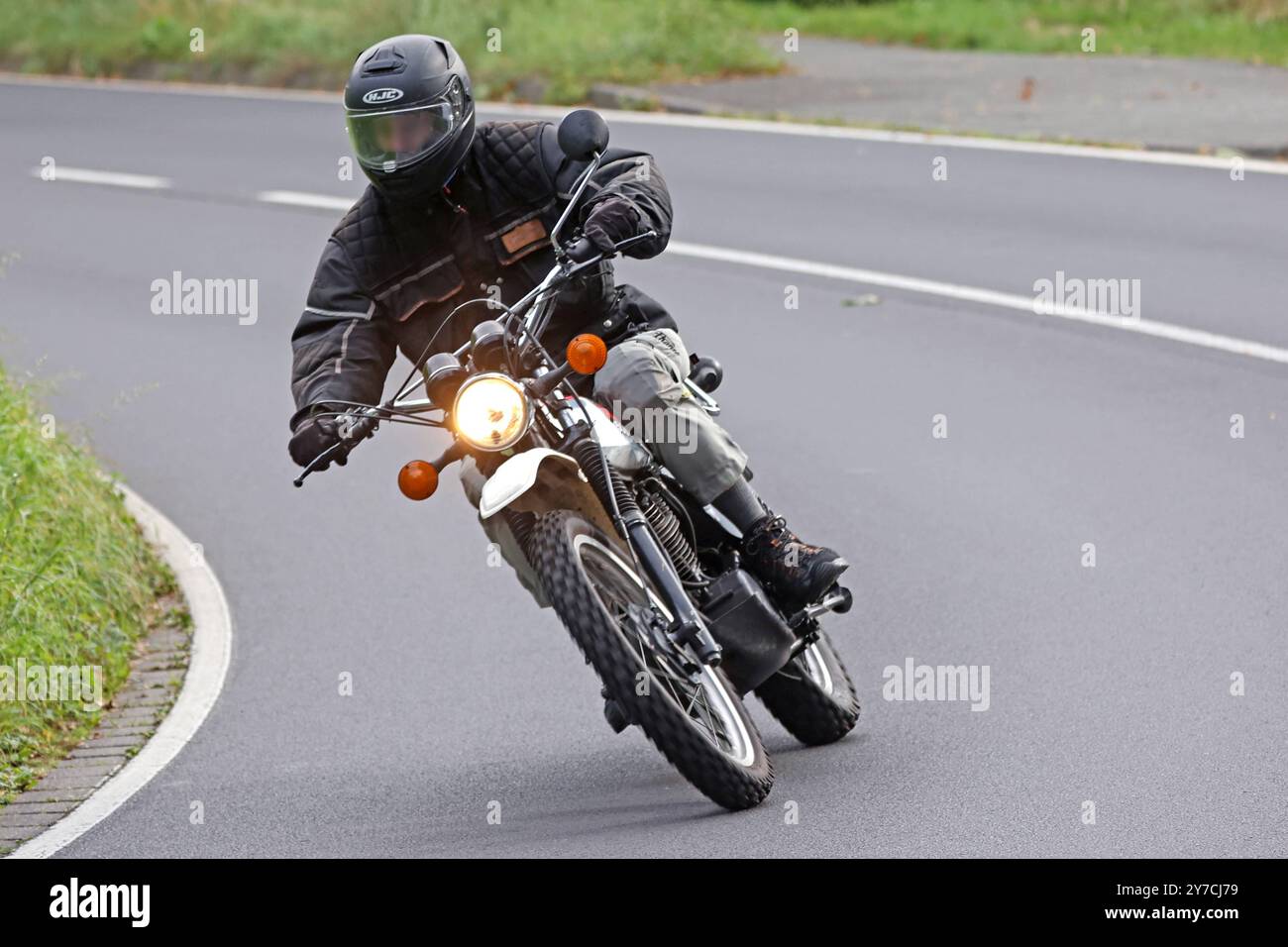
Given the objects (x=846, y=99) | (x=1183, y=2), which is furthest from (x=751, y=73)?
(x=1183, y=2)

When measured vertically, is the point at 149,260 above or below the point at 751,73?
below

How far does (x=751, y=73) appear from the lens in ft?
77.1

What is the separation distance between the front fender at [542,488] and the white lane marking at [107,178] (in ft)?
46.3

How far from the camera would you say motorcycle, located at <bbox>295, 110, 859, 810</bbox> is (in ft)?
19.5

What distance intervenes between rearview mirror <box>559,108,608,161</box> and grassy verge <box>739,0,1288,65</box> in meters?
17.1

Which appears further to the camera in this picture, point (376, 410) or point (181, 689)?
point (181, 689)

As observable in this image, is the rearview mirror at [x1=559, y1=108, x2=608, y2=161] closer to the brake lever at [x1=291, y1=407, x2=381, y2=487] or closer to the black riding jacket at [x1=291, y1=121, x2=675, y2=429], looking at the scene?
the black riding jacket at [x1=291, y1=121, x2=675, y2=429]

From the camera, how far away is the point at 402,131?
658cm

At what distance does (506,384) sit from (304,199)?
13076mm

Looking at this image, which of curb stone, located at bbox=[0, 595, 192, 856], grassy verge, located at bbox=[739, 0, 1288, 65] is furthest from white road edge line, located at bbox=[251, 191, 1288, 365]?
grassy verge, located at bbox=[739, 0, 1288, 65]
